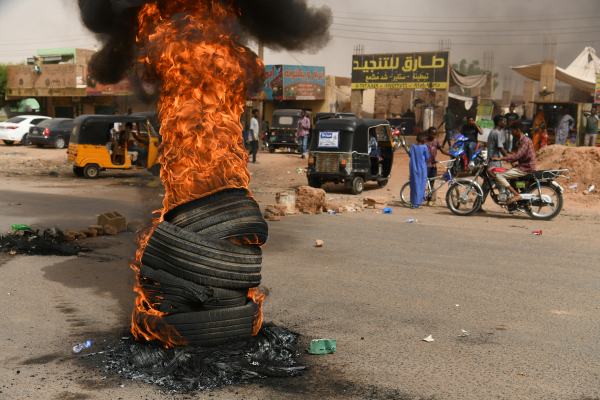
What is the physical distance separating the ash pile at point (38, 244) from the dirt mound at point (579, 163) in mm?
13034

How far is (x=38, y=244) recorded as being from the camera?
7.71 m

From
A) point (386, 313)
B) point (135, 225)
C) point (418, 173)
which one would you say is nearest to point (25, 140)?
point (135, 225)

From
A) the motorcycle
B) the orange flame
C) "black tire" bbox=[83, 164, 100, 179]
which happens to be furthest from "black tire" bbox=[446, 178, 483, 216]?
"black tire" bbox=[83, 164, 100, 179]

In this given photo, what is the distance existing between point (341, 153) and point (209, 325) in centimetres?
1144

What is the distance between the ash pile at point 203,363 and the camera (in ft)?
11.8

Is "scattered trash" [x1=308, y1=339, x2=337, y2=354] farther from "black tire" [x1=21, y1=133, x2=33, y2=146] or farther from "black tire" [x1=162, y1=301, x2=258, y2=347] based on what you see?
"black tire" [x1=21, y1=133, x2=33, y2=146]

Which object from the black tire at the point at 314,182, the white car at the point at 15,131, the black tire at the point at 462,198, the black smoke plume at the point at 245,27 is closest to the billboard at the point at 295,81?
the white car at the point at 15,131

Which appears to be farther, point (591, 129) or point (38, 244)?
point (591, 129)

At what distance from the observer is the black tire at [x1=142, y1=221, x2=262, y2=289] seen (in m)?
3.75

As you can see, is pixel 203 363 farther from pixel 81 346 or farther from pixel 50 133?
pixel 50 133

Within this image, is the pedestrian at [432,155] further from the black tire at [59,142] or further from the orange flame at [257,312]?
the black tire at [59,142]

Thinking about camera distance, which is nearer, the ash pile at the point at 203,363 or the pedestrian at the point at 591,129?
the ash pile at the point at 203,363

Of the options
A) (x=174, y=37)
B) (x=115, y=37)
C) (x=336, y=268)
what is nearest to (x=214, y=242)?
(x=174, y=37)

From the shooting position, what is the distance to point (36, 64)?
131 feet
